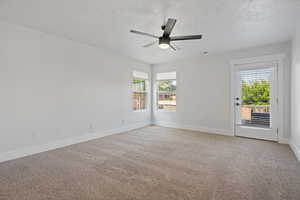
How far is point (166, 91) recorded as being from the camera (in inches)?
234

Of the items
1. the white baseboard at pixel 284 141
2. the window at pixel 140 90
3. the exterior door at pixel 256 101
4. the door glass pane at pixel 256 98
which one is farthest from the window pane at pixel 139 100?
the white baseboard at pixel 284 141

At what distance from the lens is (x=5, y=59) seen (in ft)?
8.91

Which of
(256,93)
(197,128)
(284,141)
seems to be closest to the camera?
(284,141)

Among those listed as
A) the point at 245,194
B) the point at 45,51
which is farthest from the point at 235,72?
the point at 45,51

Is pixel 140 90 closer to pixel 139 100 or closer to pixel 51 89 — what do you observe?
pixel 139 100

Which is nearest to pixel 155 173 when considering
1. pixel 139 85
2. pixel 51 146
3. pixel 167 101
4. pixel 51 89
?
pixel 51 146

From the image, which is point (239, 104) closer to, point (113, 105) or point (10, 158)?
point (113, 105)

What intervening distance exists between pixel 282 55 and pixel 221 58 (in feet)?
4.64

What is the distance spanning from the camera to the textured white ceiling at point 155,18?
2.22 meters

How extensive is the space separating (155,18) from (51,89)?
2643 millimetres

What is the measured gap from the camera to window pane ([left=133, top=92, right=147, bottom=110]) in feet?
18.5

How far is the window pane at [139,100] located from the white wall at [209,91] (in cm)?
102

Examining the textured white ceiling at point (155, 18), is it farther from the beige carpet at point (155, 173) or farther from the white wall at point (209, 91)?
the beige carpet at point (155, 173)

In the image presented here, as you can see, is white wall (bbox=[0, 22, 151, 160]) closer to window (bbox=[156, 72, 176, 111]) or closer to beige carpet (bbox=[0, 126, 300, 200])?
beige carpet (bbox=[0, 126, 300, 200])
